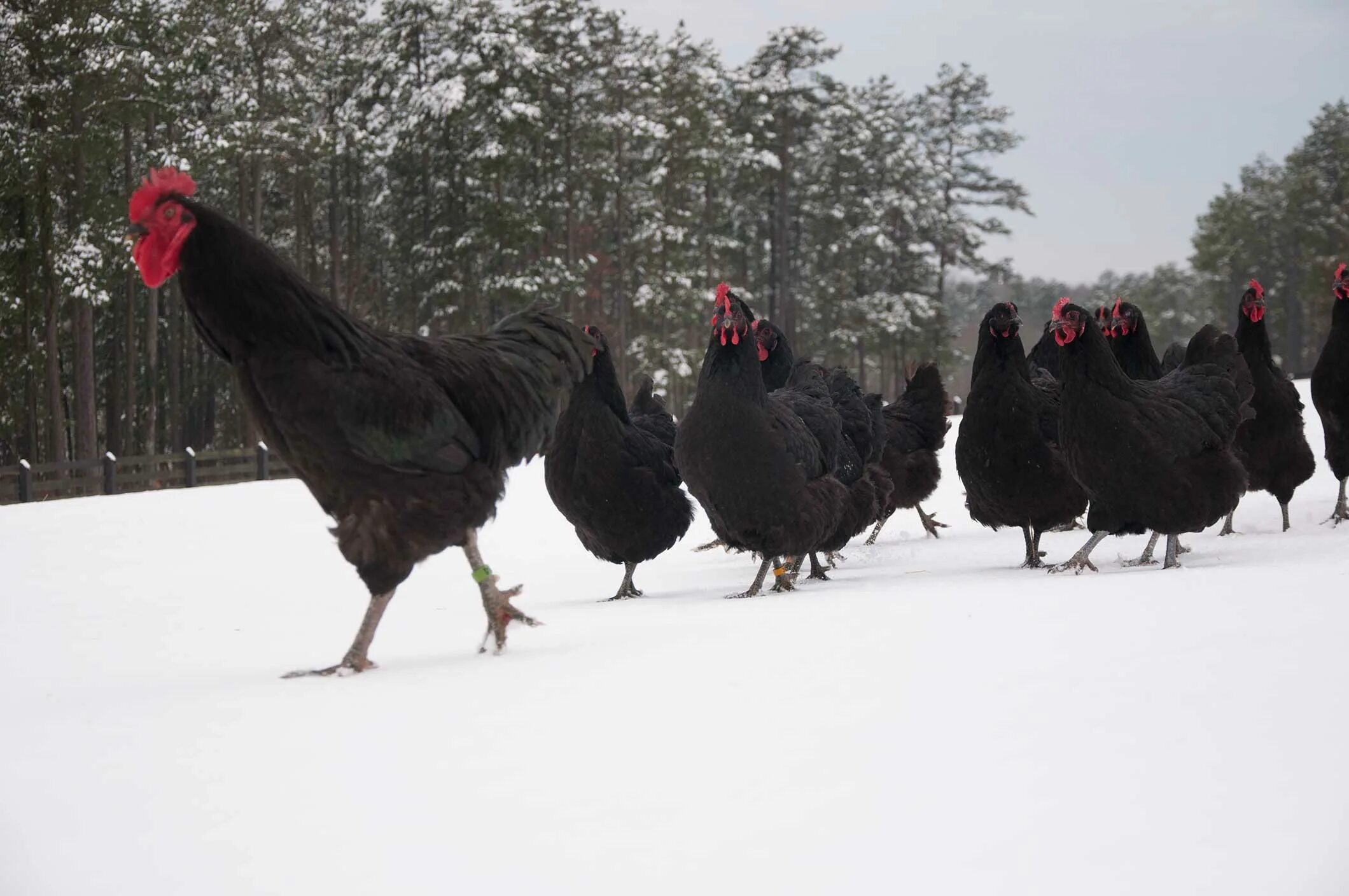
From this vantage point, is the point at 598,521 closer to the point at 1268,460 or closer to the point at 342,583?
the point at 342,583

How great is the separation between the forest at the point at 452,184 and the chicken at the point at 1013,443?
2471 centimetres

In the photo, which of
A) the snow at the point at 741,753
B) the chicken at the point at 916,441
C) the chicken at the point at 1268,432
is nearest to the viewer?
the snow at the point at 741,753

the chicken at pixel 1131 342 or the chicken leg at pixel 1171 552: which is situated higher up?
the chicken at pixel 1131 342

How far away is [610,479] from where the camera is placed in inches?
390

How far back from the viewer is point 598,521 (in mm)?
9992

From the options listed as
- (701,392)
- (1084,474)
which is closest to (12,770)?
(701,392)

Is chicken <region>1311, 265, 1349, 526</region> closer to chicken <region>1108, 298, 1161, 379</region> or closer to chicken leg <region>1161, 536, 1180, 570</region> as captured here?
chicken <region>1108, 298, 1161, 379</region>

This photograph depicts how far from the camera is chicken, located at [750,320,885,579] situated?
10.6 m

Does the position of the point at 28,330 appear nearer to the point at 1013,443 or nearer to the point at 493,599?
the point at 1013,443

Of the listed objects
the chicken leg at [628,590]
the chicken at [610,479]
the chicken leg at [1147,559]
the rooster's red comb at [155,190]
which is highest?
the rooster's red comb at [155,190]

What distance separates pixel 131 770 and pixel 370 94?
3852 centimetres

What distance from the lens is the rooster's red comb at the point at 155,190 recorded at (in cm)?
563

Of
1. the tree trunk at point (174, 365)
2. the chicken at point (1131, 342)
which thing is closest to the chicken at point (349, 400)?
the chicken at point (1131, 342)

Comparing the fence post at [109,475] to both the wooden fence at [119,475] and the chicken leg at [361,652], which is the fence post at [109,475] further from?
the chicken leg at [361,652]
